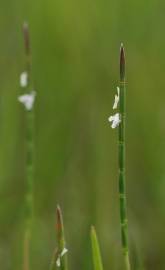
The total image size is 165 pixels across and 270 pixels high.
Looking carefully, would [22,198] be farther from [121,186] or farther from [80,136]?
[121,186]

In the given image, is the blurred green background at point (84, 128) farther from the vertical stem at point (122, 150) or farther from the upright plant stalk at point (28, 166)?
the vertical stem at point (122, 150)

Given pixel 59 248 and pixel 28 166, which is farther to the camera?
pixel 28 166

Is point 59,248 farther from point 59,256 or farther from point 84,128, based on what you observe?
point 84,128

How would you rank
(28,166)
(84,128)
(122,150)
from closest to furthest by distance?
(122,150) < (28,166) < (84,128)

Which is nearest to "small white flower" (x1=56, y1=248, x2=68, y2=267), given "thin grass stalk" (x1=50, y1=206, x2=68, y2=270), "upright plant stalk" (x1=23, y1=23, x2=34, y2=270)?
"thin grass stalk" (x1=50, y1=206, x2=68, y2=270)

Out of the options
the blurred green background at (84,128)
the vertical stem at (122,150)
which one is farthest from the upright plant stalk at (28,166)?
the vertical stem at (122,150)

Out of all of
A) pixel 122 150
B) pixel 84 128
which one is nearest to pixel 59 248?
pixel 122 150

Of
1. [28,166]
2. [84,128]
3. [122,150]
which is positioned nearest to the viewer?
[122,150]

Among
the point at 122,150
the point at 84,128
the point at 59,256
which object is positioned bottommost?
the point at 59,256

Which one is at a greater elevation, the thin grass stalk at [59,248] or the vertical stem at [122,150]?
the vertical stem at [122,150]
